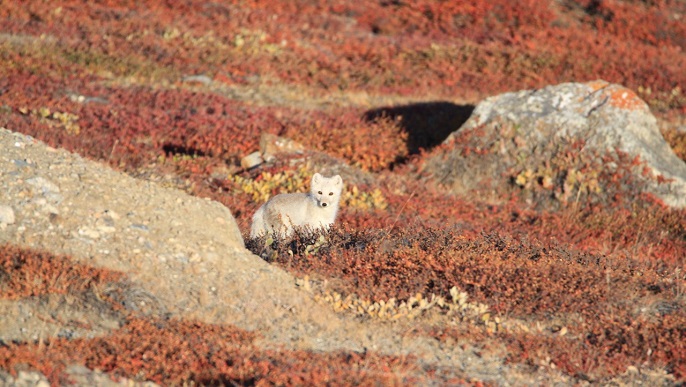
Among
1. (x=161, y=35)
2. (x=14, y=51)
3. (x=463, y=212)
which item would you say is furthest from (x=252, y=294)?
(x=161, y=35)

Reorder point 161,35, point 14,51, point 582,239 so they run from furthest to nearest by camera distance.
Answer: point 161,35 → point 14,51 → point 582,239

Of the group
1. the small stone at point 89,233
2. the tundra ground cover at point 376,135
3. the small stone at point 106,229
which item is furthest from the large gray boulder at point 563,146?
the small stone at point 89,233

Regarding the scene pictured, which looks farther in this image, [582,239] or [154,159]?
[154,159]

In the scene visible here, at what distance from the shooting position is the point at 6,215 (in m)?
8.69

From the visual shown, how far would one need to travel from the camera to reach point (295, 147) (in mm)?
17984

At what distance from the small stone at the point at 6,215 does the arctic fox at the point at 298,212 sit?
11.8 feet

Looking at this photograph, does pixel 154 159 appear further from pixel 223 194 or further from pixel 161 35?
pixel 161 35

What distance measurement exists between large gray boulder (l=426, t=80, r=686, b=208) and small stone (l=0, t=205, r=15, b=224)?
435 inches

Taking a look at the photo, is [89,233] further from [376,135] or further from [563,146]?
[563,146]

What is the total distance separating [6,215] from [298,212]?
13.5 ft

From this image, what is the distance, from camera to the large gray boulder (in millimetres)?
17250

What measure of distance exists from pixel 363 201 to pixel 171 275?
717 centimetres

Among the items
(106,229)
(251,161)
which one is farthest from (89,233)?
(251,161)

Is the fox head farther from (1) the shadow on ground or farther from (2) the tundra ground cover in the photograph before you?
(1) the shadow on ground
